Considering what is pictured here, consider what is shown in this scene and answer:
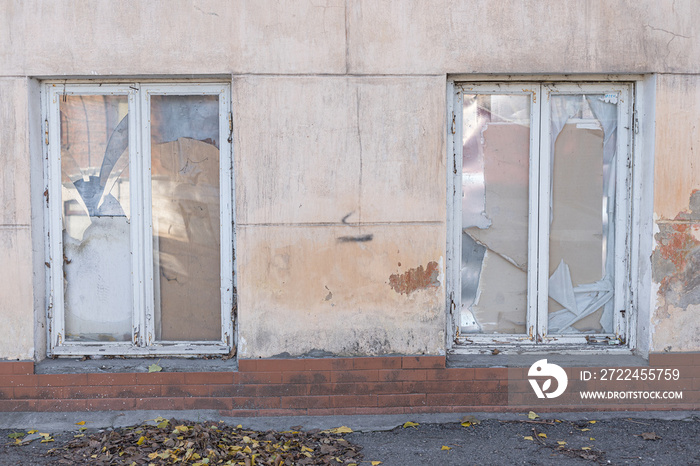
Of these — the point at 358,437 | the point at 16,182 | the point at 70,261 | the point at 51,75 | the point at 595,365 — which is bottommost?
the point at 358,437

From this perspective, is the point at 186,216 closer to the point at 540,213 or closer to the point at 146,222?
the point at 146,222

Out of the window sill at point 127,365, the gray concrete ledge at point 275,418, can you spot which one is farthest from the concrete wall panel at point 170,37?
the gray concrete ledge at point 275,418

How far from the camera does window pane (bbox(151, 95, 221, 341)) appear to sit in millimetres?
4410

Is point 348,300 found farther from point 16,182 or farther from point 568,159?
point 16,182

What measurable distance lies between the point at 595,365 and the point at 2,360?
450 centimetres

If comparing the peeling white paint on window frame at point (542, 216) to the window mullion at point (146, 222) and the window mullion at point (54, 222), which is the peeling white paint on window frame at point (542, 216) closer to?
the window mullion at point (146, 222)

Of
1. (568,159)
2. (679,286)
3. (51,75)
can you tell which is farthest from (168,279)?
(679,286)

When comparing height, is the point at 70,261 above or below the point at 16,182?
below

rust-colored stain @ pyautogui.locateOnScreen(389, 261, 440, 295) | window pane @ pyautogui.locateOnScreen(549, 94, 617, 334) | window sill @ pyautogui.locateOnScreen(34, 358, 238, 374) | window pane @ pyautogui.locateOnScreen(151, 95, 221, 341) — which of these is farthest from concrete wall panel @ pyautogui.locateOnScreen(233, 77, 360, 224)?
window pane @ pyautogui.locateOnScreen(549, 94, 617, 334)

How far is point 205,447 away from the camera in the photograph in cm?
370

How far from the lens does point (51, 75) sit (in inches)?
166

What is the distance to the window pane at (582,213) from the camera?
4480 millimetres

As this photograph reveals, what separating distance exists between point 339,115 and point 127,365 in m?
2.50

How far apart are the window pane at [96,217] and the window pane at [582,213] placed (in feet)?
11.1
